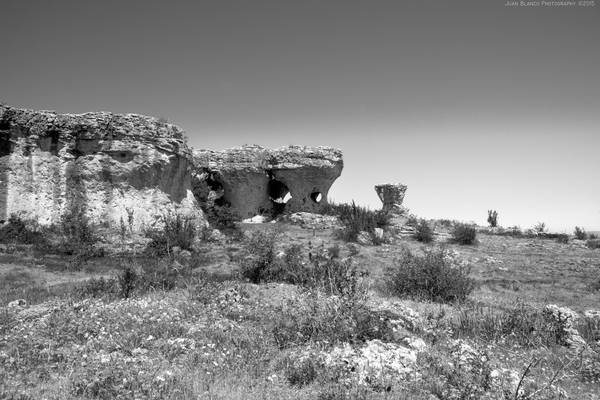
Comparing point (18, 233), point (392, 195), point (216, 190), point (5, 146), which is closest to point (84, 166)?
point (5, 146)

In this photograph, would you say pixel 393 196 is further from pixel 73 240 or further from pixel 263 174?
pixel 73 240

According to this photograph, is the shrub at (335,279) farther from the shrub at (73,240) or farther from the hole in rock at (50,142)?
the hole in rock at (50,142)

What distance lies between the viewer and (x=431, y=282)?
7918 mm

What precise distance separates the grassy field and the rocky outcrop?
1654cm

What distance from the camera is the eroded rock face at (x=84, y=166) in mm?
13992

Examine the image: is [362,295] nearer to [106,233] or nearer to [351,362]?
[351,362]

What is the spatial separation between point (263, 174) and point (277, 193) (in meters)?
3.08

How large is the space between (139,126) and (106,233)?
463cm

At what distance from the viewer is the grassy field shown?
3191 mm

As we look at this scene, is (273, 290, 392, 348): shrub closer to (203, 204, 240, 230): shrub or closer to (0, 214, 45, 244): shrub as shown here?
(0, 214, 45, 244): shrub

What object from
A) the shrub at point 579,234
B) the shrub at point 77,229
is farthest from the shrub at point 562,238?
the shrub at point 77,229

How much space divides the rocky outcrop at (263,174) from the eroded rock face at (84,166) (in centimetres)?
757

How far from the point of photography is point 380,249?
48.7 ft

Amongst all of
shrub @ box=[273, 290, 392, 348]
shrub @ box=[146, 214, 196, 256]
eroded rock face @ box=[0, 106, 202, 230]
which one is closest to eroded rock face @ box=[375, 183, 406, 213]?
eroded rock face @ box=[0, 106, 202, 230]
